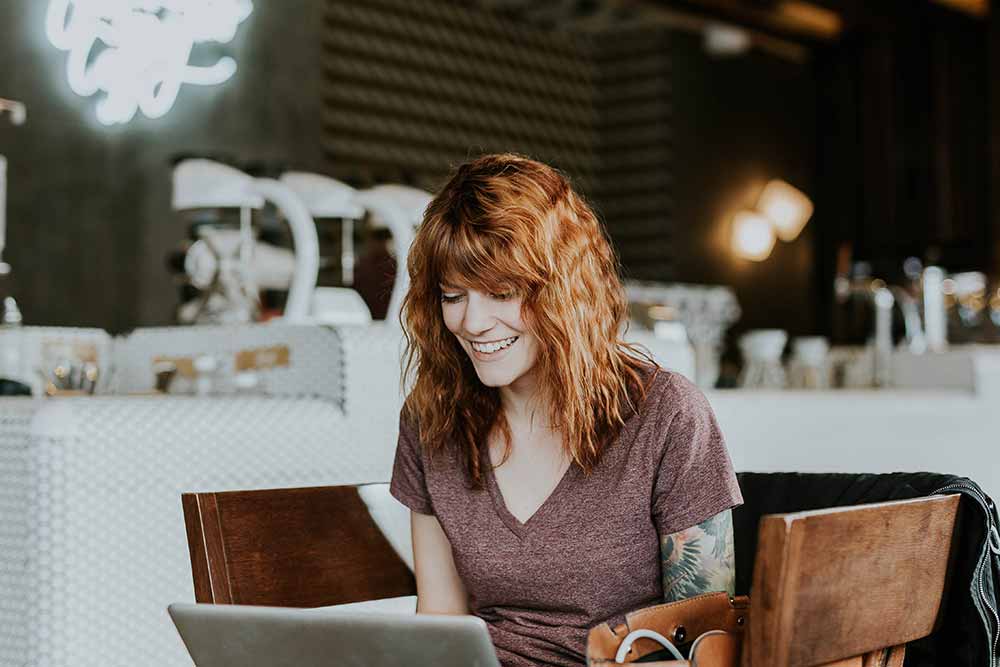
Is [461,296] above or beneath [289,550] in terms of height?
above

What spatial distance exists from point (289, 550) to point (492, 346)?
0.35 meters

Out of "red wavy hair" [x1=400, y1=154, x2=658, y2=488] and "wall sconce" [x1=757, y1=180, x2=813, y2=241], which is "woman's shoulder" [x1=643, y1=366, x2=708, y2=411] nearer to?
"red wavy hair" [x1=400, y1=154, x2=658, y2=488]

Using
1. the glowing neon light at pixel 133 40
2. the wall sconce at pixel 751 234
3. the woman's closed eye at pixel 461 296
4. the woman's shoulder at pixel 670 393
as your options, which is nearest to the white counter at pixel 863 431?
the woman's shoulder at pixel 670 393

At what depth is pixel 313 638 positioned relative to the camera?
1109mm

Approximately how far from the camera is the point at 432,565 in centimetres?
165

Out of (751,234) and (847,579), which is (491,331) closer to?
(847,579)

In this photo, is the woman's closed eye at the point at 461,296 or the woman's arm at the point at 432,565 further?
the woman's arm at the point at 432,565

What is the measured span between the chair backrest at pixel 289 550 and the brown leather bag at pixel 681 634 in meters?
0.49

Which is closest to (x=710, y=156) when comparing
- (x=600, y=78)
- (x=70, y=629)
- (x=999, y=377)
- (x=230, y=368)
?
(x=600, y=78)

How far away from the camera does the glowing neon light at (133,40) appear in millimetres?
4234

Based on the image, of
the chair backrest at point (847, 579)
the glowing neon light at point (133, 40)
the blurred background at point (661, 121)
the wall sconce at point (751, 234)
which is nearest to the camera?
the chair backrest at point (847, 579)

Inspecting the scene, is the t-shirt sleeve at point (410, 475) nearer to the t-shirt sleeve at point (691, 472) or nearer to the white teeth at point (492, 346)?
the white teeth at point (492, 346)

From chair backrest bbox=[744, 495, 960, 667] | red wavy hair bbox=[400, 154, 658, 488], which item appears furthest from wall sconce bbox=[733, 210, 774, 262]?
chair backrest bbox=[744, 495, 960, 667]

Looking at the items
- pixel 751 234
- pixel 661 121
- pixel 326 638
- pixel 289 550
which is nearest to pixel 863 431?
pixel 289 550
